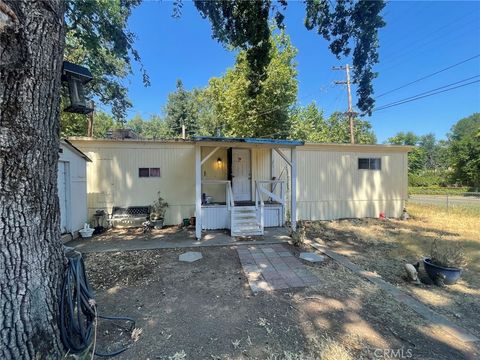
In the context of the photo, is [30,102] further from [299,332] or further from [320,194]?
[320,194]

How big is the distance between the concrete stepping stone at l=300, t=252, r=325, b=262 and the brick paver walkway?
0.70 feet

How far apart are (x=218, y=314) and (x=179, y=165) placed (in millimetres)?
5734

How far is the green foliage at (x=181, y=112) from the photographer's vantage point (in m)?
23.9

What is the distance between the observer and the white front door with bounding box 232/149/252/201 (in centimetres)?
843

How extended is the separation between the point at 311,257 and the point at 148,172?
5569 mm

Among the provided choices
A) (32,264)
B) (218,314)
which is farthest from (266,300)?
(32,264)

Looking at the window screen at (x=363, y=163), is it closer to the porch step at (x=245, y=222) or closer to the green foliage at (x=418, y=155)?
the porch step at (x=245, y=222)

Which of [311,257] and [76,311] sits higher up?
[76,311]

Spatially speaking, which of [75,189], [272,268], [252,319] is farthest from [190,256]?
[75,189]

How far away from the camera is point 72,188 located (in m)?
6.39

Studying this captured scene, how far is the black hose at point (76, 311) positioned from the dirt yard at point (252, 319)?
0.77 feet

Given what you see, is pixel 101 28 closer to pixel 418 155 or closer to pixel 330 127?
pixel 330 127

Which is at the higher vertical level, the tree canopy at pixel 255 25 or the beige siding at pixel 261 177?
the tree canopy at pixel 255 25

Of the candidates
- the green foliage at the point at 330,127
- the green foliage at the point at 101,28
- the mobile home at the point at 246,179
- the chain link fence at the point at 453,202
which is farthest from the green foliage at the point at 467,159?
the green foliage at the point at 101,28
